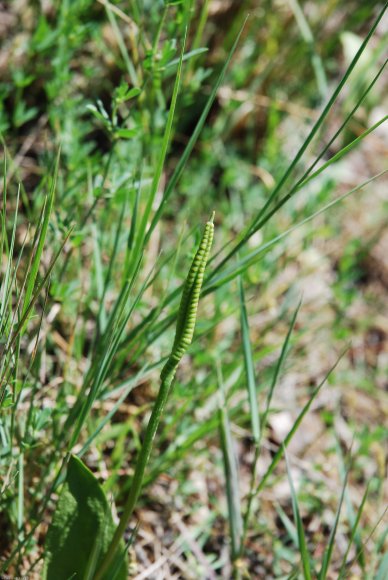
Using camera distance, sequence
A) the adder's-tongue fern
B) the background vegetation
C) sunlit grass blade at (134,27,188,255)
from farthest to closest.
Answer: the background vegetation, sunlit grass blade at (134,27,188,255), the adder's-tongue fern

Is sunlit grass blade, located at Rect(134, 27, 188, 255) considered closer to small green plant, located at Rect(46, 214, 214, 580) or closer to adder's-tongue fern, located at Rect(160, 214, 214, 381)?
adder's-tongue fern, located at Rect(160, 214, 214, 381)

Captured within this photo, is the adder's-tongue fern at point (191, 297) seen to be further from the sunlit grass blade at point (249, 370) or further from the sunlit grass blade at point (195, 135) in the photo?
the sunlit grass blade at point (249, 370)

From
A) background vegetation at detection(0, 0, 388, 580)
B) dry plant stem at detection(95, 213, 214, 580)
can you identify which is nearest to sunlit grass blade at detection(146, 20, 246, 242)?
background vegetation at detection(0, 0, 388, 580)

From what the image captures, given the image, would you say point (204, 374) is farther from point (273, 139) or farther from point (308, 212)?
point (273, 139)

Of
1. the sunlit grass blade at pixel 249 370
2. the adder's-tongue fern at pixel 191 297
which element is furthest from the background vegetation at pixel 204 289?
the adder's-tongue fern at pixel 191 297

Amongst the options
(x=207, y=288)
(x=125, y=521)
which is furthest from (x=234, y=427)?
(x=125, y=521)

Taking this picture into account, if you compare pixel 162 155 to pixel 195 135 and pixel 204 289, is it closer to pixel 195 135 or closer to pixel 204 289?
pixel 195 135
